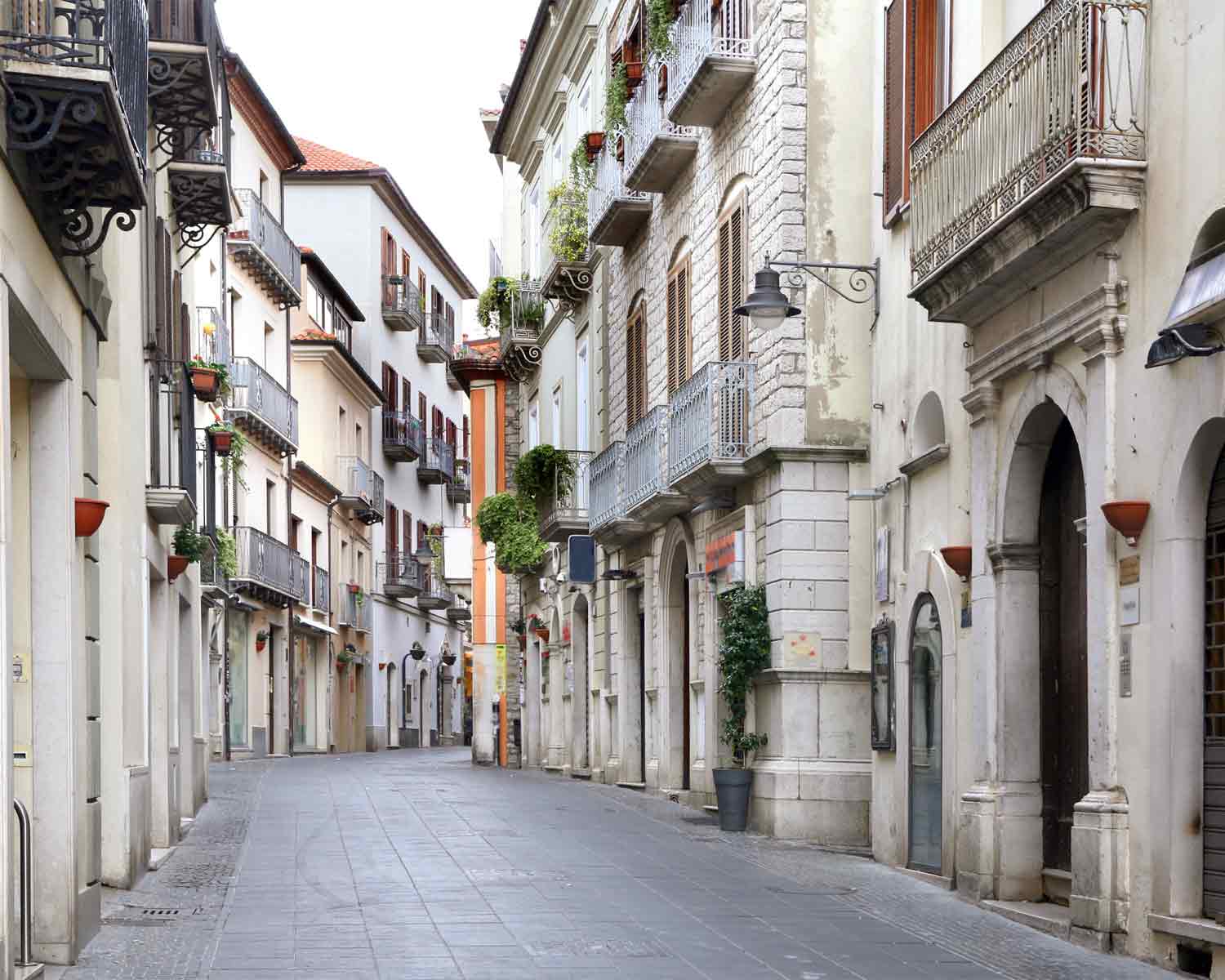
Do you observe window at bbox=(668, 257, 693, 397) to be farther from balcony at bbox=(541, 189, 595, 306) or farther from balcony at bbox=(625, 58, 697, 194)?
balcony at bbox=(541, 189, 595, 306)

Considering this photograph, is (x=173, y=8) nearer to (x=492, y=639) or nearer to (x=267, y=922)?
(x=267, y=922)

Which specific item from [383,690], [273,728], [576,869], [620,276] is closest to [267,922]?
[576,869]

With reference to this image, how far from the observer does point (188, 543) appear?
18.9 m

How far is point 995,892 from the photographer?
44.6ft

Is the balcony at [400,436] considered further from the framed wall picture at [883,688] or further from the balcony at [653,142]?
the framed wall picture at [883,688]

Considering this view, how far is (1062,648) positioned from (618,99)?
13.5m

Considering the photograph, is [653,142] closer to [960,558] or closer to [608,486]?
[608,486]

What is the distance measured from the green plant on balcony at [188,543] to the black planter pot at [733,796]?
5.47 meters

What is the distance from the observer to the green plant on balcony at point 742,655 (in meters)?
19.4

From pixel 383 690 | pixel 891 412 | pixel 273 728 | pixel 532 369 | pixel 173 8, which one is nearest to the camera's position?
A: pixel 173 8

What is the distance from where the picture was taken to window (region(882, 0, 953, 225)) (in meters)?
16.1

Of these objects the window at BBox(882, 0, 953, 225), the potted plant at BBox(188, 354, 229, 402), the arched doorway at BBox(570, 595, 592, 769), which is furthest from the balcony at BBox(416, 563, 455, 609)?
the window at BBox(882, 0, 953, 225)

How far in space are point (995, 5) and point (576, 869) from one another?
7.17m

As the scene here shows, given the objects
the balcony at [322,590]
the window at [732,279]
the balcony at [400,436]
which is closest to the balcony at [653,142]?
the window at [732,279]
